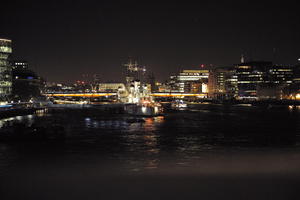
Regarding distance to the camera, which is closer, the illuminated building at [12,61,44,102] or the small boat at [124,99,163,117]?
the small boat at [124,99,163,117]

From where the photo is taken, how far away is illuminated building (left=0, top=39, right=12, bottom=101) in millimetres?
98250

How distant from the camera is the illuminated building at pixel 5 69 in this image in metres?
98.2

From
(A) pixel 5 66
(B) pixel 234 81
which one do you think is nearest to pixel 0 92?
(A) pixel 5 66

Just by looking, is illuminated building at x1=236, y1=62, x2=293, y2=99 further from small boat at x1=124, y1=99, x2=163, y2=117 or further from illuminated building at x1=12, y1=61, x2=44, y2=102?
small boat at x1=124, y1=99, x2=163, y2=117

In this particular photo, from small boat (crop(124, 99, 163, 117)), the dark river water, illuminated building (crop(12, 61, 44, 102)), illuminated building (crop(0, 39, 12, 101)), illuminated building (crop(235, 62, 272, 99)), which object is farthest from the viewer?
illuminated building (crop(235, 62, 272, 99))

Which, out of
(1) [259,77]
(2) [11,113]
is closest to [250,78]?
(1) [259,77]

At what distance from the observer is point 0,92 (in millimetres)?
97562

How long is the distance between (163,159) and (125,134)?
54.0ft

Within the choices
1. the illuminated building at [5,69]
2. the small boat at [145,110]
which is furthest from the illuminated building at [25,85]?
the small boat at [145,110]

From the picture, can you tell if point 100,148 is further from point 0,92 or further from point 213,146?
point 0,92

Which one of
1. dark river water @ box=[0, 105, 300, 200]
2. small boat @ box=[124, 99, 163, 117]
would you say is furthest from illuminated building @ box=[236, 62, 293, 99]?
dark river water @ box=[0, 105, 300, 200]

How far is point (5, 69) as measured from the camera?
99.3 metres

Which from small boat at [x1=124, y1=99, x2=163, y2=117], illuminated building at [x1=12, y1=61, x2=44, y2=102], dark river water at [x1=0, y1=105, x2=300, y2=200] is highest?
illuminated building at [x1=12, y1=61, x2=44, y2=102]

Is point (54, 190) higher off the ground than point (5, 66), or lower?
lower
